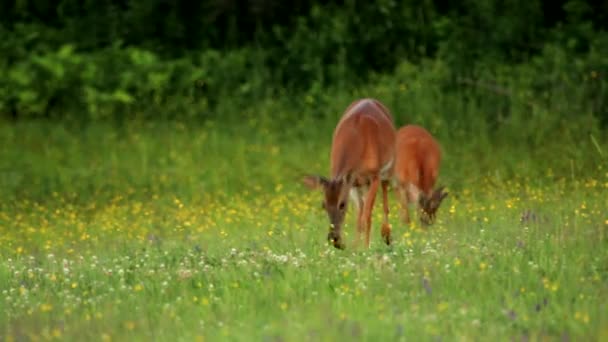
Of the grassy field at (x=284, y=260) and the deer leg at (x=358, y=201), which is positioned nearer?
the grassy field at (x=284, y=260)

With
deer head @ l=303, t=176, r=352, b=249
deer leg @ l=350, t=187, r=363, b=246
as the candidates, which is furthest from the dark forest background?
deer head @ l=303, t=176, r=352, b=249

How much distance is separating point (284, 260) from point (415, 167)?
4.53 m

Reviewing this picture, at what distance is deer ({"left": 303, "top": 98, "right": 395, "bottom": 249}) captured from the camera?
10445 mm

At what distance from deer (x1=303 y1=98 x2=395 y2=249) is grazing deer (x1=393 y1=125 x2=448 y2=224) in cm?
113

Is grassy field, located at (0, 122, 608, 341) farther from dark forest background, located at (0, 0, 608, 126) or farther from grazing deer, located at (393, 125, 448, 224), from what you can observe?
dark forest background, located at (0, 0, 608, 126)

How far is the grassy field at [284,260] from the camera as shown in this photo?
7.64 m

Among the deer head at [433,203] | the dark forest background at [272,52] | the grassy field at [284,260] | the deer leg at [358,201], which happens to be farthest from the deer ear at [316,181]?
the dark forest background at [272,52]

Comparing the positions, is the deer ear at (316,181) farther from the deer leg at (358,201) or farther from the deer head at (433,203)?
the deer head at (433,203)

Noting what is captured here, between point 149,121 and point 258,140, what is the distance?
7.37 ft

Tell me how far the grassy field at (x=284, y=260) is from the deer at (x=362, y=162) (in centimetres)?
35

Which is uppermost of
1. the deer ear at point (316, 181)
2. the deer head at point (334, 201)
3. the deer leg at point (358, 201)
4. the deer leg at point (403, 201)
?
the deer ear at point (316, 181)

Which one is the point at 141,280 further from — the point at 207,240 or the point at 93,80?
the point at 93,80

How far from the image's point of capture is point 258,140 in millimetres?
17891

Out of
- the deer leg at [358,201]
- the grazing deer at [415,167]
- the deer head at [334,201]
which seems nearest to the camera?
the deer head at [334,201]
